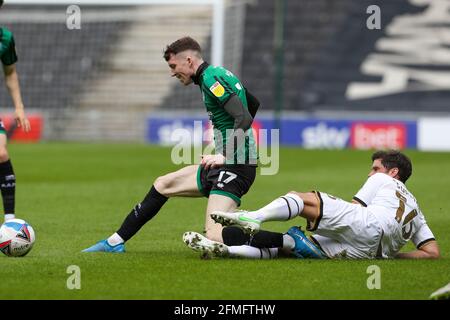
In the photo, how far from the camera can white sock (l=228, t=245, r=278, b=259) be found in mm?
8102

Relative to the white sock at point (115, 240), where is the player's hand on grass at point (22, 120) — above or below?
above

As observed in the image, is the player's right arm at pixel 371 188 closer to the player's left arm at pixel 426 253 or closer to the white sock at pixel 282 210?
the player's left arm at pixel 426 253

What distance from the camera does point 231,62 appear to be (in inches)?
1457

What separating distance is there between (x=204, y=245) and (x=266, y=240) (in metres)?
0.60

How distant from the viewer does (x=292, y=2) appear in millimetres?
41875

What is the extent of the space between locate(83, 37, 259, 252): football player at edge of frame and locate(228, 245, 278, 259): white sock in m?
0.22

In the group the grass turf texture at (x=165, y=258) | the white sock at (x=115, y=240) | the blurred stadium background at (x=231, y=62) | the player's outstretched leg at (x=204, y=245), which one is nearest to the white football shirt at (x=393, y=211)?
the grass turf texture at (x=165, y=258)

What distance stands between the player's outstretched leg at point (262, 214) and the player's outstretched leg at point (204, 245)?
15.3 inches

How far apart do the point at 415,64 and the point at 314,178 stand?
A: 20128mm

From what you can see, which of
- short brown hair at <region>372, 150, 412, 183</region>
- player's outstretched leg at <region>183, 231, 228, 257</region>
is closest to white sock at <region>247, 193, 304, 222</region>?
player's outstretched leg at <region>183, 231, 228, 257</region>

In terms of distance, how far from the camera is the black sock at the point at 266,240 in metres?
8.16

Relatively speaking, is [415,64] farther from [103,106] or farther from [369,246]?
[369,246]

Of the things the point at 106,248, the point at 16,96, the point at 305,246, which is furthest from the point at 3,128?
the point at 305,246
